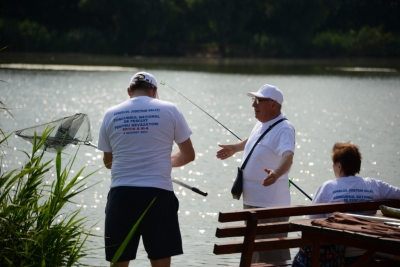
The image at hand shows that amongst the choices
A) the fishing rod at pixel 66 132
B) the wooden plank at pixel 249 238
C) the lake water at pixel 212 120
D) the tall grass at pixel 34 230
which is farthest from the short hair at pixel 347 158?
the lake water at pixel 212 120

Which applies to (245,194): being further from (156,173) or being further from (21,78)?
(21,78)

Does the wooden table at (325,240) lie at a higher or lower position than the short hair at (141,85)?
lower

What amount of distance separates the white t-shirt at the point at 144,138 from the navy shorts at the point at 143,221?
55 mm

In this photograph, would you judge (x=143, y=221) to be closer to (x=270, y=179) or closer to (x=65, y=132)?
(x=270, y=179)

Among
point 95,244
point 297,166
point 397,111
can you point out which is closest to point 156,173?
point 95,244

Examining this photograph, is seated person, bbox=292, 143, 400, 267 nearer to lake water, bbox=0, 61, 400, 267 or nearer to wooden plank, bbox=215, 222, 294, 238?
wooden plank, bbox=215, 222, 294, 238

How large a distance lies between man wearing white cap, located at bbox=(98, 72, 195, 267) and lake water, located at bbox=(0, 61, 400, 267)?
8.02 feet

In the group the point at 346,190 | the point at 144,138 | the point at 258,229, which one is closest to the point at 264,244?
the point at 258,229

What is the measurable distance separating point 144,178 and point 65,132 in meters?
1.07

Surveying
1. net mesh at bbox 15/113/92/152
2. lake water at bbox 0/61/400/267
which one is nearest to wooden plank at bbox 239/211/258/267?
net mesh at bbox 15/113/92/152

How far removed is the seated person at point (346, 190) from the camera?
519cm

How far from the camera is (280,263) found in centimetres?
543

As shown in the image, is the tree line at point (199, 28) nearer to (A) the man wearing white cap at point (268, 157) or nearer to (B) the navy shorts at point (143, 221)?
(A) the man wearing white cap at point (268, 157)

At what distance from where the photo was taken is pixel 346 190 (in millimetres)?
5312
